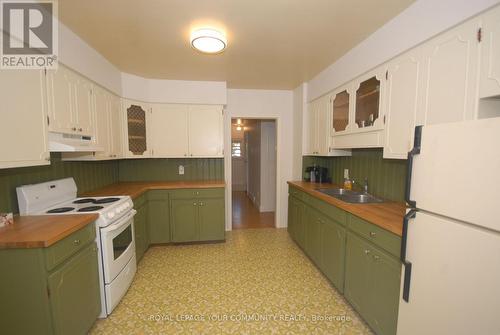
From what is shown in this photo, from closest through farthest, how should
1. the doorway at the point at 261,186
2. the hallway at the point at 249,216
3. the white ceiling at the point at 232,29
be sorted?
the white ceiling at the point at 232,29, the hallway at the point at 249,216, the doorway at the point at 261,186

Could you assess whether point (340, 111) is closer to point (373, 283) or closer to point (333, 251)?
point (333, 251)

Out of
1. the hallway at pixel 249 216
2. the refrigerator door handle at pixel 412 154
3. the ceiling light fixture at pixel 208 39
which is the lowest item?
the hallway at pixel 249 216

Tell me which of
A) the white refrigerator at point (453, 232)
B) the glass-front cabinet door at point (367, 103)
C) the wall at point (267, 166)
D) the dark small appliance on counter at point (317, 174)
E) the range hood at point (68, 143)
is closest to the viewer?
the white refrigerator at point (453, 232)

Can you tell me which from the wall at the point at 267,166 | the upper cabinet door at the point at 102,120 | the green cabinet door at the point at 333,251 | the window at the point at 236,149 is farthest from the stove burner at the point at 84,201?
the window at the point at 236,149

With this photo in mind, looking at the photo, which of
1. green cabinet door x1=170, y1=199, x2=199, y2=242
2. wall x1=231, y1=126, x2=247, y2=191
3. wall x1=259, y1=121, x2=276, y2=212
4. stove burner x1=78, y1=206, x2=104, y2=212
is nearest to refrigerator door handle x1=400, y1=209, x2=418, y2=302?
stove burner x1=78, y1=206, x2=104, y2=212

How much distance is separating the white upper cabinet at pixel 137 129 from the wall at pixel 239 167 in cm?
437

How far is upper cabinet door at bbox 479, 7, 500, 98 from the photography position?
1.16 meters

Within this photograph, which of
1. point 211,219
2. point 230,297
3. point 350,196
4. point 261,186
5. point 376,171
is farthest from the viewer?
point 261,186

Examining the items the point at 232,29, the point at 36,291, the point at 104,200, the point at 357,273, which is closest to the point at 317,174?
the point at 357,273

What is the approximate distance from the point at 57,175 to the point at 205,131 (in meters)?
1.88

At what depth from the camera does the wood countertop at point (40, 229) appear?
1273 millimetres

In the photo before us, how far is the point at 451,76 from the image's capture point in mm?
1377

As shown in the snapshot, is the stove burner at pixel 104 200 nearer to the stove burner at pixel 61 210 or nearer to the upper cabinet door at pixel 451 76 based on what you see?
the stove burner at pixel 61 210

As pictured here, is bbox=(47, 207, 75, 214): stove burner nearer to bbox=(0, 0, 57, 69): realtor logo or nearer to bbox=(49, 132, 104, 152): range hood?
bbox=(49, 132, 104, 152): range hood
